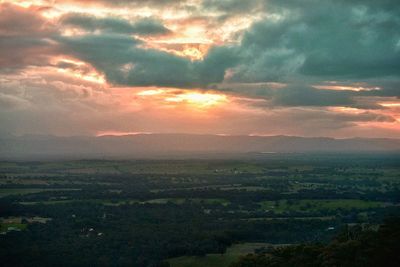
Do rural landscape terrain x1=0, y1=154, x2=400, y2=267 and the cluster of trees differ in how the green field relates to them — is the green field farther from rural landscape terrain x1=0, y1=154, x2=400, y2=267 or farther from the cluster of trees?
the cluster of trees

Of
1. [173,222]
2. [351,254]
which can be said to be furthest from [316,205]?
[351,254]

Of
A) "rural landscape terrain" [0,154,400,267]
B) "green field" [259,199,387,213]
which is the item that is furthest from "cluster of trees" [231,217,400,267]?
"green field" [259,199,387,213]

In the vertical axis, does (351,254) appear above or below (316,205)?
above

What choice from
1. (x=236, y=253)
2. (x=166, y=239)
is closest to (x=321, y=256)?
(x=236, y=253)

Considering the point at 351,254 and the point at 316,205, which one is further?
the point at 316,205

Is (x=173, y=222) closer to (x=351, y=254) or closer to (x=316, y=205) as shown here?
(x=316, y=205)

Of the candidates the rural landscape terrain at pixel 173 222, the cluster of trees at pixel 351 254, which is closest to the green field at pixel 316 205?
the rural landscape terrain at pixel 173 222

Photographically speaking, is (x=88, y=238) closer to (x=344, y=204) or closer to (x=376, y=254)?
(x=376, y=254)

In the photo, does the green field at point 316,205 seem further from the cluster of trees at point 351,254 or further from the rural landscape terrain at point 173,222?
the cluster of trees at point 351,254
